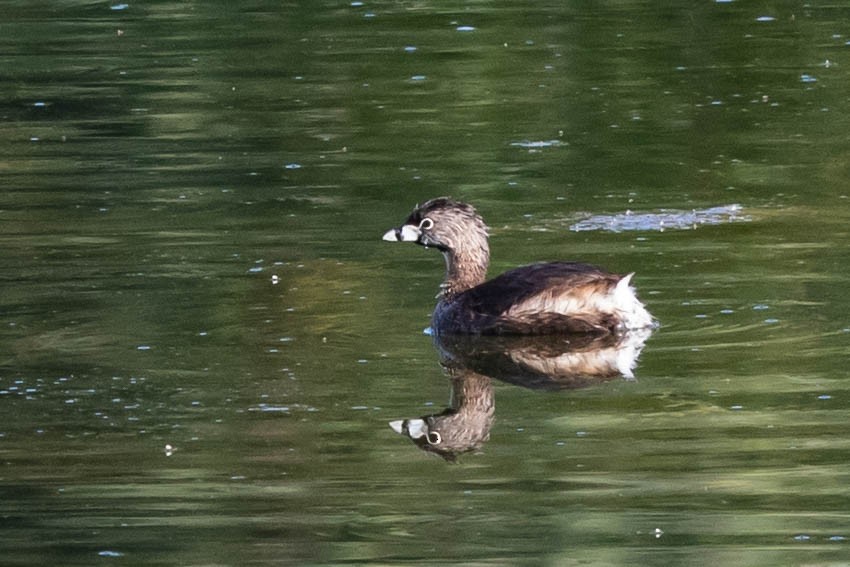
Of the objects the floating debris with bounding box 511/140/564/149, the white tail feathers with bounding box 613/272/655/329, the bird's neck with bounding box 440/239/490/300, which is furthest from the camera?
the floating debris with bounding box 511/140/564/149

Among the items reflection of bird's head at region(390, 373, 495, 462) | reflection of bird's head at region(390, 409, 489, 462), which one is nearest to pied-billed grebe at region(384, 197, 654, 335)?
reflection of bird's head at region(390, 373, 495, 462)

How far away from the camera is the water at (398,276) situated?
7070mm

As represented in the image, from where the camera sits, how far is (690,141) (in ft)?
46.4

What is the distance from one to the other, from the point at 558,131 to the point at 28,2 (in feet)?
27.8

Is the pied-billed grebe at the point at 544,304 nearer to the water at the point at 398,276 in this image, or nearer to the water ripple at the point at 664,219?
the water at the point at 398,276

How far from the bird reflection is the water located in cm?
8

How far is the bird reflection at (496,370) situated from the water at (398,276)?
0.08 meters

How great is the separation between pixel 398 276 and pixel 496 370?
189 centimetres

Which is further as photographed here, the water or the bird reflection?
the bird reflection

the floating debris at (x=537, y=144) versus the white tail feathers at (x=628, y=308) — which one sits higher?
the white tail feathers at (x=628, y=308)

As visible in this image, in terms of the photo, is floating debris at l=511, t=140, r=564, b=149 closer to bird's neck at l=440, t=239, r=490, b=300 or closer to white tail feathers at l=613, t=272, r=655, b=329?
bird's neck at l=440, t=239, r=490, b=300

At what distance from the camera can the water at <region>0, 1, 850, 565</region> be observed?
7.07 meters

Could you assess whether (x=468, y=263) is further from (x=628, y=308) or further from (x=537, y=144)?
(x=537, y=144)

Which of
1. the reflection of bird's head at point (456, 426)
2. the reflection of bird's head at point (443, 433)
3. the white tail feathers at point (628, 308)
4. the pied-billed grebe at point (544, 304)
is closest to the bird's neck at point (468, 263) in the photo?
the pied-billed grebe at point (544, 304)
